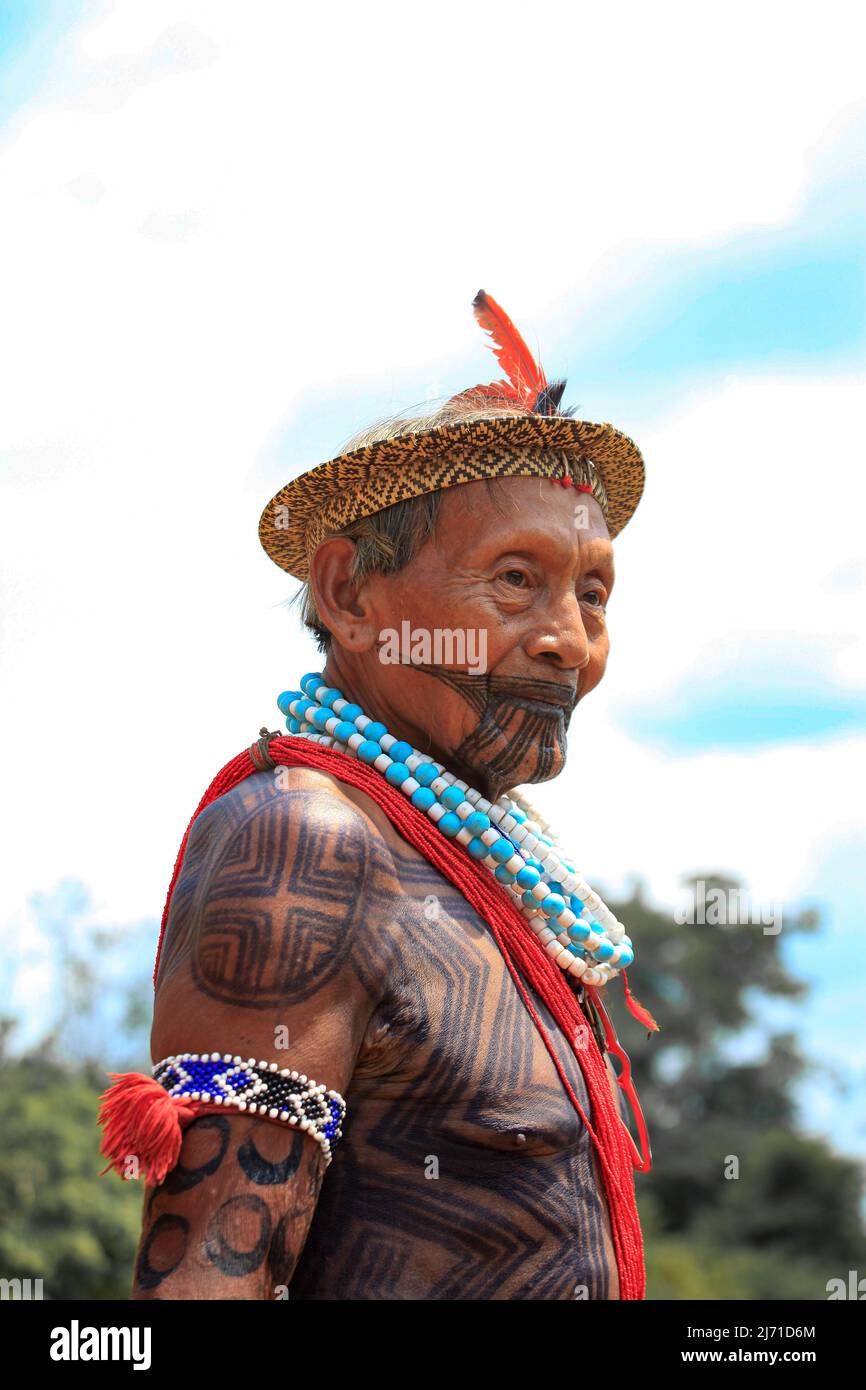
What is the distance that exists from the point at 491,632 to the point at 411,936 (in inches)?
29.1

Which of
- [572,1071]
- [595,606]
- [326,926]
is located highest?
[595,606]

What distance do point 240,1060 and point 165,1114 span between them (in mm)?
167

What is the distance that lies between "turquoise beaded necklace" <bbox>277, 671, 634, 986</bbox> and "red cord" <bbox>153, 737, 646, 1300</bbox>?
0.04m

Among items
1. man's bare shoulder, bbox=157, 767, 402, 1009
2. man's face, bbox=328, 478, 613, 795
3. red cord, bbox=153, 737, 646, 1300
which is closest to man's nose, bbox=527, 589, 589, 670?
man's face, bbox=328, 478, 613, 795

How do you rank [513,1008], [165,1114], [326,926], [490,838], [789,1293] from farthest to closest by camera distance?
[789,1293] → [490,838] → [513,1008] → [326,926] → [165,1114]

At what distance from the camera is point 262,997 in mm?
3037

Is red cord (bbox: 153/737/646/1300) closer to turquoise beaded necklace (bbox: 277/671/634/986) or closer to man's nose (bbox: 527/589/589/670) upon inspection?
turquoise beaded necklace (bbox: 277/671/634/986)

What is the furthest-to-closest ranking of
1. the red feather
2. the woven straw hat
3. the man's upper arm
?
the red feather → the woven straw hat → the man's upper arm

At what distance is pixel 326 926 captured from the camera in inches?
123

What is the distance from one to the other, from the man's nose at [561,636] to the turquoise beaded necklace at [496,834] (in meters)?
0.35

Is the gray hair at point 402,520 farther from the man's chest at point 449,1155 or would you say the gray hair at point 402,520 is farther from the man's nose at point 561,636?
the man's chest at point 449,1155

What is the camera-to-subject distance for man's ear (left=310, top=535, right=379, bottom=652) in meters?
3.78
